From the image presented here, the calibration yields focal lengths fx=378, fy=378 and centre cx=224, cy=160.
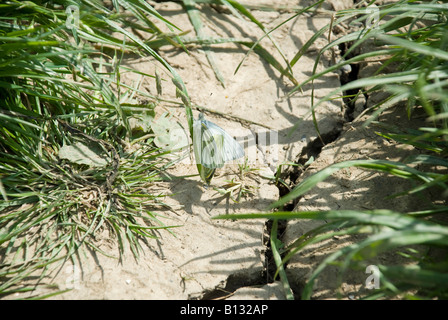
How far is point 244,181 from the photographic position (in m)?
1.95

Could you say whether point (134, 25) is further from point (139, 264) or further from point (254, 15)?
point (139, 264)

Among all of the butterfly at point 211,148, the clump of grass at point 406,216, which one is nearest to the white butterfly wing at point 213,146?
the butterfly at point 211,148

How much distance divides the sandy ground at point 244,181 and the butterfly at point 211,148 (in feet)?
0.36

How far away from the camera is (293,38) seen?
2.49 m

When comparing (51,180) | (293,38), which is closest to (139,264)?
(51,180)

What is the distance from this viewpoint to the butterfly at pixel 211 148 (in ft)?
6.06

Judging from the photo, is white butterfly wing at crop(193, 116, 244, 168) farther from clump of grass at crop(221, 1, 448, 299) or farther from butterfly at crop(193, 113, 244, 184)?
clump of grass at crop(221, 1, 448, 299)

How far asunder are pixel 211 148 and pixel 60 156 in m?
0.71

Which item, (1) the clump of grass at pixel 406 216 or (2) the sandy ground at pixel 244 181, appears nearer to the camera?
(1) the clump of grass at pixel 406 216

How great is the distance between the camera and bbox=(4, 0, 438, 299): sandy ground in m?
1.57

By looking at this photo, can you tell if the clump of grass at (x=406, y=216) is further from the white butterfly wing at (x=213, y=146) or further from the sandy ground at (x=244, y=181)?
the white butterfly wing at (x=213, y=146)

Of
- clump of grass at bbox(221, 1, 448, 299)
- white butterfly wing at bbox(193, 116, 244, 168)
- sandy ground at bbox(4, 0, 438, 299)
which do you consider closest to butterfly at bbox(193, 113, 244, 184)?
white butterfly wing at bbox(193, 116, 244, 168)

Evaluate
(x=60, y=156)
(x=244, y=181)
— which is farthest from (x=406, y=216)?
(x=60, y=156)
